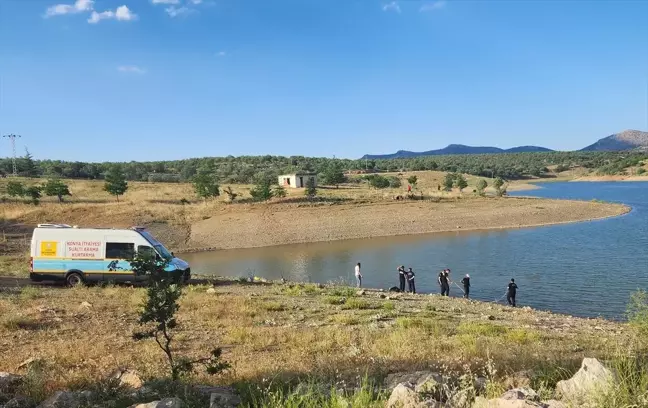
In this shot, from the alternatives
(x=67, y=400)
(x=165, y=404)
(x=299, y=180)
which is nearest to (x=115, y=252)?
(x=67, y=400)

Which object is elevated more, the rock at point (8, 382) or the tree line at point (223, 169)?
the tree line at point (223, 169)

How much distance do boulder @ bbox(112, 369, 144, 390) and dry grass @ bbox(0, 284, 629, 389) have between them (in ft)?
1.02

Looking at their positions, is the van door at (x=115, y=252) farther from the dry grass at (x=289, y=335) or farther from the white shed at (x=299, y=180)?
the white shed at (x=299, y=180)

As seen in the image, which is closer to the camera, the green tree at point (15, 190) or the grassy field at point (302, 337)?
the grassy field at point (302, 337)

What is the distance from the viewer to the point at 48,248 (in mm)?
18969

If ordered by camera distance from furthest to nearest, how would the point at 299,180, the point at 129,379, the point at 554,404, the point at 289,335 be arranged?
the point at 299,180
the point at 289,335
the point at 129,379
the point at 554,404

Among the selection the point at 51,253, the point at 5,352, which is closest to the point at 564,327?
the point at 5,352

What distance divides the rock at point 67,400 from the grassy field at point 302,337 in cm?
72

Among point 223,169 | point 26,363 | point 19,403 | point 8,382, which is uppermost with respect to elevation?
point 223,169

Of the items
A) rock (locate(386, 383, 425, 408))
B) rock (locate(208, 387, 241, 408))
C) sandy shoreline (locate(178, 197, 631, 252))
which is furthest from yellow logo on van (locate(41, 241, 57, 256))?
sandy shoreline (locate(178, 197, 631, 252))

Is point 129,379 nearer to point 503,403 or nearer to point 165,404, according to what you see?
point 165,404

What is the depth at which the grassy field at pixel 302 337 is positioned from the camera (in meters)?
7.14

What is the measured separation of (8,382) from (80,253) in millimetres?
13191

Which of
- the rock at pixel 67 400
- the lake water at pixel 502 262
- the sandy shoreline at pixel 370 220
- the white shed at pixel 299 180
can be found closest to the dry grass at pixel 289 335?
the rock at pixel 67 400
